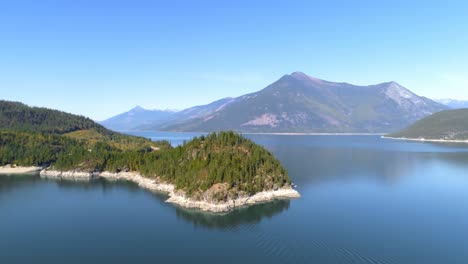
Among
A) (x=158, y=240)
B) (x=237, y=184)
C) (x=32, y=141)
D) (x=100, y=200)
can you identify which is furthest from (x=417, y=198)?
(x=32, y=141)

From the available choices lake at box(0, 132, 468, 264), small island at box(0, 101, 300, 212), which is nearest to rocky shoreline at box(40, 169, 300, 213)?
small island at box(0, 101, 300, 212)

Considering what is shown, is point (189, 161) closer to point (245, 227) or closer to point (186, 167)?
point (186, 167)

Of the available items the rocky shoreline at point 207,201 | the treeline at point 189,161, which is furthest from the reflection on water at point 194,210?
the treeline at point 189,161

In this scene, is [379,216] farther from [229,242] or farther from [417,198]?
[229,242]

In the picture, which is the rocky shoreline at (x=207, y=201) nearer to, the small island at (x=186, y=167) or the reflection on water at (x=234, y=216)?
the small island at (x=186, y=167)

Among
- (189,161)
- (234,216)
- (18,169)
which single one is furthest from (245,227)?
(18,169)

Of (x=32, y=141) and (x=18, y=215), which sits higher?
(x=32, y=141)

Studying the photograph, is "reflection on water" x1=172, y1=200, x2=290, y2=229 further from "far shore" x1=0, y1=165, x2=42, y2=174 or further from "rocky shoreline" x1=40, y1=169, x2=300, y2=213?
"far shore" x1=0, y1=165, x2=42, y2=174
